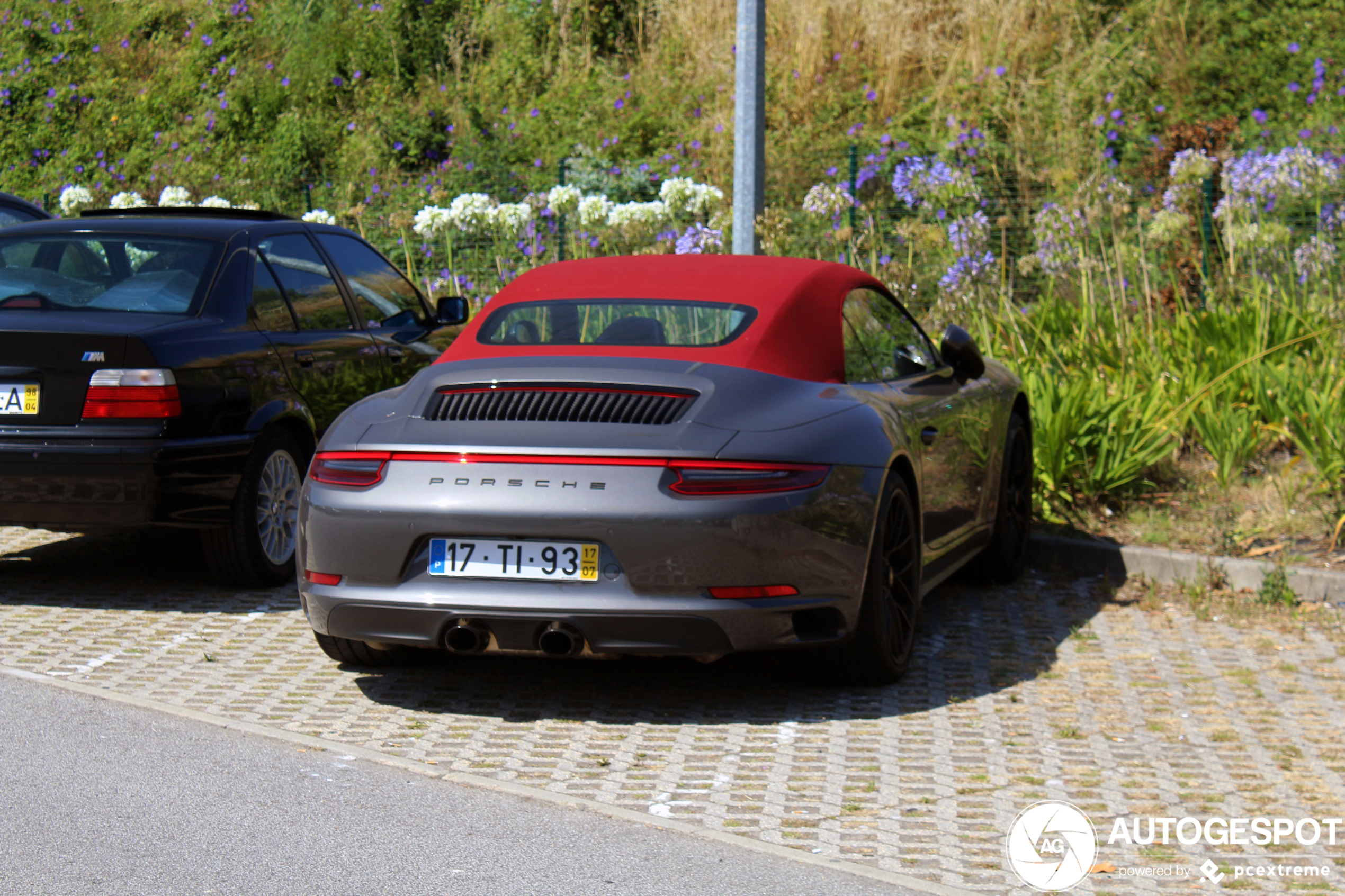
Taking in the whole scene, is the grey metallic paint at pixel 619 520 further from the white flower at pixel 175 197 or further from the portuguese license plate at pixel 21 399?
the white flower at pixel 175 197

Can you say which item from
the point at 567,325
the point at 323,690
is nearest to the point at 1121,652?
the point at 567,325

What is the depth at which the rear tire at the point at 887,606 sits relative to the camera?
5.11 m

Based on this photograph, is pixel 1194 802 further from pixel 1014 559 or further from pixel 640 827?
pixel 1014 559

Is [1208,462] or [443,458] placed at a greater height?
[443,458]

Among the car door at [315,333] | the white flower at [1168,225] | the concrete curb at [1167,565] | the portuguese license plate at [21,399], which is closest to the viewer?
the portuguese license plate at [21,399]

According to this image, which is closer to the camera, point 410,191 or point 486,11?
point 410,191

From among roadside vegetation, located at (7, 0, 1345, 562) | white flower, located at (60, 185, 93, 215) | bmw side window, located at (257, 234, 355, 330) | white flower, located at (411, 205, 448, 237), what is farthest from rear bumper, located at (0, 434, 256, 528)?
white flower, located at (60, 185, 93, 215)

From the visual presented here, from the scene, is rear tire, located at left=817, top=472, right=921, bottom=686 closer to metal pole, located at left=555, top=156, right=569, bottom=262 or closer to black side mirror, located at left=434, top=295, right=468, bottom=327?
black side mirror, located at left=434, top=295, right=468, bottom=327

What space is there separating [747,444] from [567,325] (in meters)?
1.06

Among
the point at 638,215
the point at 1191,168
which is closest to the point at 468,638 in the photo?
the point at 1191,168

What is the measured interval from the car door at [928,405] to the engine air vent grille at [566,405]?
3.01 ft

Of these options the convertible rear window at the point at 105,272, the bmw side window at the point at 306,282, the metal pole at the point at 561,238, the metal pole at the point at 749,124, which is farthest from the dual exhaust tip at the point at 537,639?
the metal pole at the point at 561,238

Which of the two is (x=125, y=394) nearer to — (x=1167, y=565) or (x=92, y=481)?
(x=92, y=481)

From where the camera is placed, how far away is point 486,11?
2227 cm
